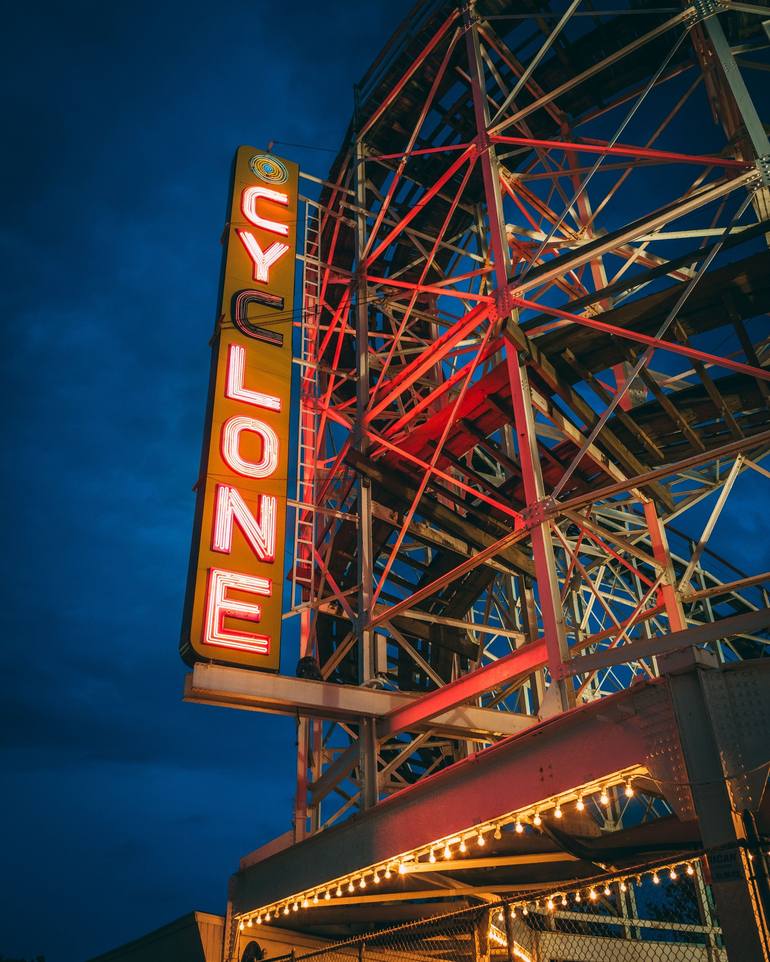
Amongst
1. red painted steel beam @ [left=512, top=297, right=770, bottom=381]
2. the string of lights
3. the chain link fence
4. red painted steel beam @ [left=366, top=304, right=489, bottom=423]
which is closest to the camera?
the string of lights

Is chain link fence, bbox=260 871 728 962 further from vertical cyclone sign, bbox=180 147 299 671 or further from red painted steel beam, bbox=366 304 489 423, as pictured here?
red painted steel beam, bbox=366 304 489 423

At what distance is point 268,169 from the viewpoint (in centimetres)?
2000

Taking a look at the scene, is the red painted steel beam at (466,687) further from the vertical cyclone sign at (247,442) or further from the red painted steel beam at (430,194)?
the red painted steel beam at (430,194)

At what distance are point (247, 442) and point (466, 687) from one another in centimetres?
586

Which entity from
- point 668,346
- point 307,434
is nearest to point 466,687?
point 668,346

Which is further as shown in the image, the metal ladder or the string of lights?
the metal ladder

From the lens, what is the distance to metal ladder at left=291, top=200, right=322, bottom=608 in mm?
18094

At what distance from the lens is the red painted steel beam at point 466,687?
39.8 feet

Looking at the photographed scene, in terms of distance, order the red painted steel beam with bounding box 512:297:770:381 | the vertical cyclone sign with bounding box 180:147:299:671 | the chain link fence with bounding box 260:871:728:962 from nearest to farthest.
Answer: the red painted steel beam with bounding box 512:297:770:381 < the chain link fence with bounding box 260:871:728:962 < the vertical cyclone sign with bounding box 180:147:299:671

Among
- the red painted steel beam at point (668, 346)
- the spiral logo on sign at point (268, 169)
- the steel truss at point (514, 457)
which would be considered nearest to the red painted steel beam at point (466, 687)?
the steel truss at point (514, 457)

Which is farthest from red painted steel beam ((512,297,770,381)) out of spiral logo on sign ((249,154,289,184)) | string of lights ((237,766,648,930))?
spiral logo on sign ((249,154,289,184))

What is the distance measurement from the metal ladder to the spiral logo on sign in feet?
6.43

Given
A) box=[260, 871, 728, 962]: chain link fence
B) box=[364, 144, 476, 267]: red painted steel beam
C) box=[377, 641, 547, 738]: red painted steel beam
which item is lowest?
box=[260, 871, 728, 962]: chain link fence

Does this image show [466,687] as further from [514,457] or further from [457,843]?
[514,457]
